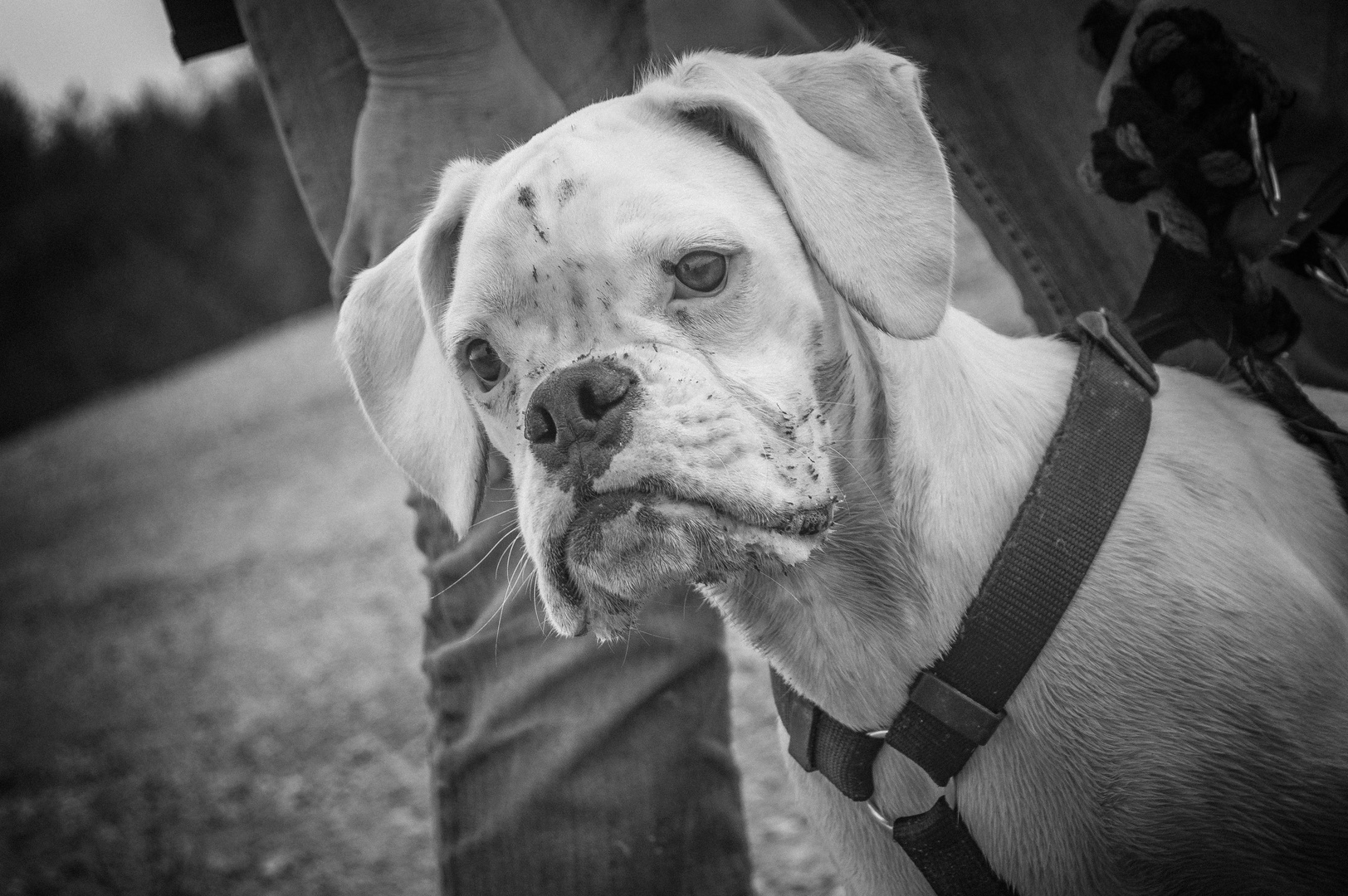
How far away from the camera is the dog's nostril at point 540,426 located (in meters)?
1.74

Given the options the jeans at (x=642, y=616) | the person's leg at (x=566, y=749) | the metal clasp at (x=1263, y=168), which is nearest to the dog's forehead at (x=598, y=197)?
the jeans at (x=642, y=616)

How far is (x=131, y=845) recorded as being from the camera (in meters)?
5.17

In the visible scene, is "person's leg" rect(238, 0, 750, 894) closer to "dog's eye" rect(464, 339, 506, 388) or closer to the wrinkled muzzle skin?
"dog's eye" rect(464, 339, 506, 388)

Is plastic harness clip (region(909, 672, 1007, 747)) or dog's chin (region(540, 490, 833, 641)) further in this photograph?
plastic harness clip (region(909, 672, 1007, 747))

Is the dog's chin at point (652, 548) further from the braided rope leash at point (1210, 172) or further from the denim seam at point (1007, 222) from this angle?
the denim seam at point (1007, 222)

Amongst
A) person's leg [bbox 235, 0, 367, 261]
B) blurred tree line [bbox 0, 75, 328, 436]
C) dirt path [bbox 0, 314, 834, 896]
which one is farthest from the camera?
blurred tree line [bbox 0, 75, 328, 436]

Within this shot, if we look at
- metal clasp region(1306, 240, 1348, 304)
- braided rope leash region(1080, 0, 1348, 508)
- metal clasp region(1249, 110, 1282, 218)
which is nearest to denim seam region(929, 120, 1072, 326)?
braided rope leash region(1080, 0, 1348, 508)

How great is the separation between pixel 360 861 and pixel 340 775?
3.04 feet

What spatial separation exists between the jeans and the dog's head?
1.34 ft

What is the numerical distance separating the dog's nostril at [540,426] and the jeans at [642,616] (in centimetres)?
46

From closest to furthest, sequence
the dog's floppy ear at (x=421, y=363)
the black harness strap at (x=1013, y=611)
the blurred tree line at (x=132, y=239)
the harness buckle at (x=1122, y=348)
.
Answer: the black harness strap at (x=1013, y=611)
the harness buckle at (x=1122, y=348)
the dog's floppy ear at (x=421, y=363)
the blurred tree line at (x=132, y=239)

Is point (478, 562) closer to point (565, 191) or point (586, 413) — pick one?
point (586, 413)

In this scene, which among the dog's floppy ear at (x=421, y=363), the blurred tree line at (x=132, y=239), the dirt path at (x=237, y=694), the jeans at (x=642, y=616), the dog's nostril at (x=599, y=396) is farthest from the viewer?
the blurred tree line at (x=132, y=239)

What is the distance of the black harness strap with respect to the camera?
1.78m
